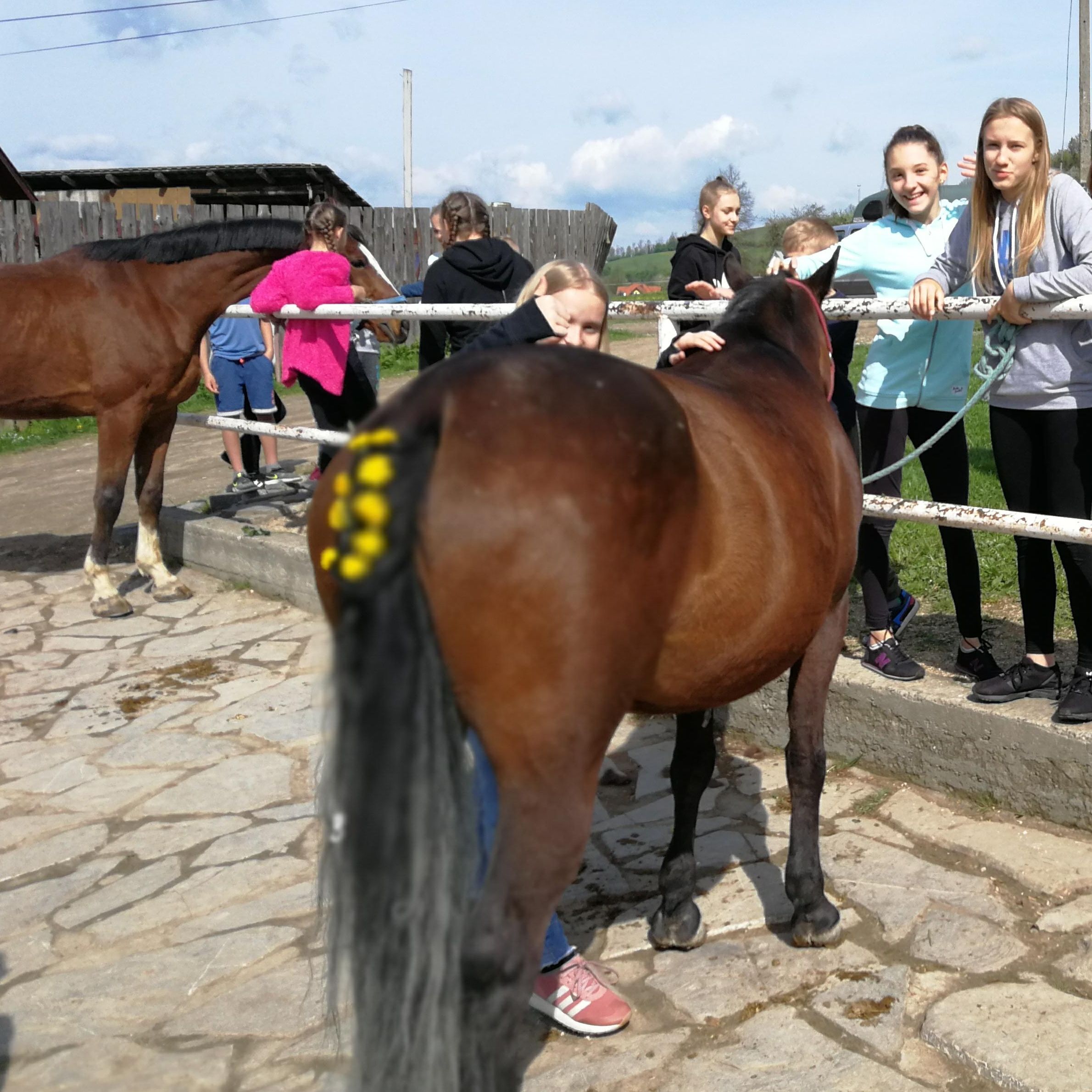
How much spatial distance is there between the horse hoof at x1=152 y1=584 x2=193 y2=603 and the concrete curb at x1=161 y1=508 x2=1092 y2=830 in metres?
3.69

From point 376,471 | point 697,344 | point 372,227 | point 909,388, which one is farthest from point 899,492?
point 372,227

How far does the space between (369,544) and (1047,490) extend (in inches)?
A: 105

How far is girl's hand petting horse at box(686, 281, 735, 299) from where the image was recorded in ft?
12.6

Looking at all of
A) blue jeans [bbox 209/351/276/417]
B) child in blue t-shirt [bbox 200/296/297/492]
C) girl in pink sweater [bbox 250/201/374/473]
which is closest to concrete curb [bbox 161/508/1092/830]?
girl in pink sweater [bbox 250/201/374/473]

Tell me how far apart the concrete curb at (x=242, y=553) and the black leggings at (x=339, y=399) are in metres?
0.56

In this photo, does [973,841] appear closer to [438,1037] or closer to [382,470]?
[438,1037]

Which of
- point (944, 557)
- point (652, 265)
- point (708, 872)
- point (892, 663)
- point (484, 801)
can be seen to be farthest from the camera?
point (652, 265)

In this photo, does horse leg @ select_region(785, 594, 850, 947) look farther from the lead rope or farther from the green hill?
the green hill

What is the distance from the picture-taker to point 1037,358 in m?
3.42

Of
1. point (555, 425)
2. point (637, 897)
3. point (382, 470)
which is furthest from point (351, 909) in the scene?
point (637, 897)

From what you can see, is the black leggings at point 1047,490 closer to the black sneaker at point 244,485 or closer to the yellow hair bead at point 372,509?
the yellow hair bead at point 372,509

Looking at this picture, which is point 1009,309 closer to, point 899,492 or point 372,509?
point 899,492

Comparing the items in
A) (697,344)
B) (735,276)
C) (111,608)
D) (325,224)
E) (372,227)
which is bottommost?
(111,608)

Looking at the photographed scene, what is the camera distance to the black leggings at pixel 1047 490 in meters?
Answer: 3.44
